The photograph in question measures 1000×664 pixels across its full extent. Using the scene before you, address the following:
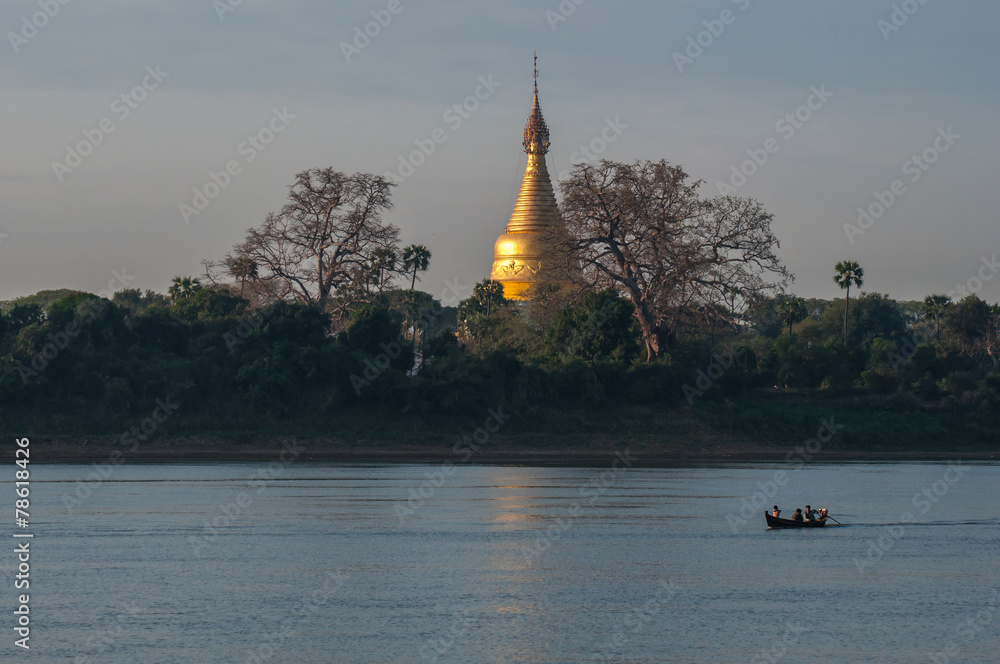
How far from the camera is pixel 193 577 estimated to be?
31109 millimetres

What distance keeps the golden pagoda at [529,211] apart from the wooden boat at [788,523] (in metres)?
74.3

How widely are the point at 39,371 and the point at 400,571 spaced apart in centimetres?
3965

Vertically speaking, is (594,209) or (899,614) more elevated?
(594,209)

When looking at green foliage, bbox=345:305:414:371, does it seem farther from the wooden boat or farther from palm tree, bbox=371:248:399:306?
the wooden boat

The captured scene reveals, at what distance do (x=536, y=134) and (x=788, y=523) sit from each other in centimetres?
8080

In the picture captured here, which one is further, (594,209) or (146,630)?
(594,209)

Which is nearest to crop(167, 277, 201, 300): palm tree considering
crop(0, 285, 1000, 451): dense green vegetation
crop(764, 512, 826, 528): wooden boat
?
crop(0, 285, 1000, 451): dense green vegetation

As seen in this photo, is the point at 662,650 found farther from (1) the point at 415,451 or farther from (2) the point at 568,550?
(1) the point at 415,451

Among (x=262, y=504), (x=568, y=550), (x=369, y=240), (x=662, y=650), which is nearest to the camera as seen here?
(x=662, y=650)

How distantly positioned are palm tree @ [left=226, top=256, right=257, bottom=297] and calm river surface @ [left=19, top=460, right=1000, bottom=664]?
25.6 meters

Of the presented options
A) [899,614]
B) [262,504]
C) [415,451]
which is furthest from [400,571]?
[415,451]

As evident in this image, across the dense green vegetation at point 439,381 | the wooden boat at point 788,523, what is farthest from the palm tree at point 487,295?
the wooden boat at point 788,523

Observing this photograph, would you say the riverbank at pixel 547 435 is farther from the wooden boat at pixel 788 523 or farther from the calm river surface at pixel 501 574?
the wooden boat at pixel 788 523

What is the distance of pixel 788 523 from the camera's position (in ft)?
139
